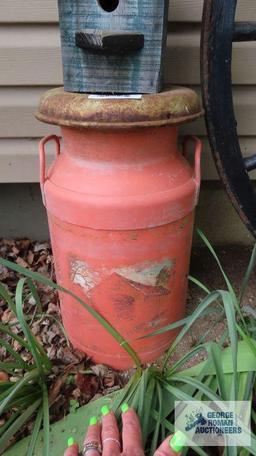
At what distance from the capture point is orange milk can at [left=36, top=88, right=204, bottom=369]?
1244 mm

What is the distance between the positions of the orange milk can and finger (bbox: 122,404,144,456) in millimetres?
409

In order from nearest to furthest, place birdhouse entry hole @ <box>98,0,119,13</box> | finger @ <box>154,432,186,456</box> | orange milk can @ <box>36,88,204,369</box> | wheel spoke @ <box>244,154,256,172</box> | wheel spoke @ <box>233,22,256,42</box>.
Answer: finger @ <box>154,432,186,456</box>
orange milk can @ <box>36,88,204,369</box>
birdhouse entry hole @ <box>98,0,119,13</box>
wheel spoke @ <box>233,22,256,42</box>
wheel spoke @ <box>244,154,256,172</box>

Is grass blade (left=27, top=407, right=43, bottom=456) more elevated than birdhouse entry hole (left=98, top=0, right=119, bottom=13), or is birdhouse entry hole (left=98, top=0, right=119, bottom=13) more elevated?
birdhouse entry hole (left=98, top=0, right=119, bottom=13)

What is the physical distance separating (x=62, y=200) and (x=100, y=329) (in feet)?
1.67

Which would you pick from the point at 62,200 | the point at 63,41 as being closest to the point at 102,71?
the point at 63,41

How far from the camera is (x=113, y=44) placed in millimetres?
1227

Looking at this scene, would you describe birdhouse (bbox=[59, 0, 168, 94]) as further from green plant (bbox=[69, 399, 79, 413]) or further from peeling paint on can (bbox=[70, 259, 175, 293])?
green plant (bbox=[69, 399, 79, 413])

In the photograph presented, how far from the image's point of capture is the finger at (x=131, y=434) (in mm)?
981

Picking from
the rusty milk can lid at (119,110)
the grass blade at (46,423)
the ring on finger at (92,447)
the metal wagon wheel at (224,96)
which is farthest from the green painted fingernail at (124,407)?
the metal wagon wheel at (224,96)

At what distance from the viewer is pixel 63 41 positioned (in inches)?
52.7

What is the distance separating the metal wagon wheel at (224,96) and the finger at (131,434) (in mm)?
947

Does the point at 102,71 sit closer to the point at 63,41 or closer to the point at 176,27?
the point at 63,41

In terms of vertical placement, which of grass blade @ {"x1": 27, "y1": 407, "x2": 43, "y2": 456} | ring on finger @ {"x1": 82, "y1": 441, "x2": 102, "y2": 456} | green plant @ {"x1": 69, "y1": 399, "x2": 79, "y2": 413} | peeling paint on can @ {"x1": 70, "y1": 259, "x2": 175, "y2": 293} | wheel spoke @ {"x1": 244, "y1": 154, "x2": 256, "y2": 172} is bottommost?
A: green plant @ {"x1": 69, "y1": 399, "x2": 79, "y2": 413}

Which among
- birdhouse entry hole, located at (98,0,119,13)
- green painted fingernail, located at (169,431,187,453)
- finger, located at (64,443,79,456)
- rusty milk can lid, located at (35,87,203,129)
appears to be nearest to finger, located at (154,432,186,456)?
green painted fingernail, located at (169,431,187,453)
